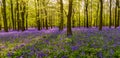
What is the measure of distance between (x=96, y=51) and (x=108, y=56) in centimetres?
96

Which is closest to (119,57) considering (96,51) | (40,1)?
(96,51)

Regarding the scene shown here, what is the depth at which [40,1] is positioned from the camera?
116 ft

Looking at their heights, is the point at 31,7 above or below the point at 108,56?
above

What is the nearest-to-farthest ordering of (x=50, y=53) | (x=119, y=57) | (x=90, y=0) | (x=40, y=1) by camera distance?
1. (x=119, y=57)
2. (x=50, y=53)
3. (x=40, y=1)
4. (x=90, y=0)

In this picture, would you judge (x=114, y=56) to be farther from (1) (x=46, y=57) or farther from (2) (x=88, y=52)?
(1) (x=46, y=57)

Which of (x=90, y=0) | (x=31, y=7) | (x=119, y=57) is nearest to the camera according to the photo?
(x=119, y=57)

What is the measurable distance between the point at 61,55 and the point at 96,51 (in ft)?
5.47

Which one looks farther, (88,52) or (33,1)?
(33,1)

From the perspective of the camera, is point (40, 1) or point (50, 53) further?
point (40, 1)

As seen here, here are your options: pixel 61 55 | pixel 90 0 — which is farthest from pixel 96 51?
pixel 90 0

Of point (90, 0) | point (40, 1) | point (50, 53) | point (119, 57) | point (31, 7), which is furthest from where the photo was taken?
point (90, 0)

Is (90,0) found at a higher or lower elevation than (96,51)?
higher

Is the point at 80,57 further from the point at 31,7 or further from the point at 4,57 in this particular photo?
the point at 31,7

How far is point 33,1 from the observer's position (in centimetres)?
3694
